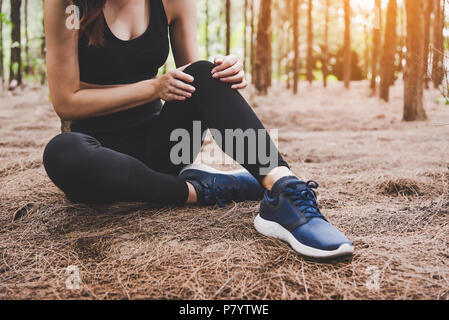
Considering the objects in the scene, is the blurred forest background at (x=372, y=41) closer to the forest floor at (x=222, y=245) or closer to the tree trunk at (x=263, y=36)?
the tree trunk at (x=263, y=36)

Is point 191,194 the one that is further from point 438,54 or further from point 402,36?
point 402,36

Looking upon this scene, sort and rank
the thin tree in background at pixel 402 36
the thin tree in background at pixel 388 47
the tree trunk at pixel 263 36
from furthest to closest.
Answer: the tree trunk at pixel 263 36 → the thin tree in background at pixel 388 47 → the thin tree in background at pixel 402 36

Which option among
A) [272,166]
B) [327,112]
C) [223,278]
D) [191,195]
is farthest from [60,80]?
[327,112]

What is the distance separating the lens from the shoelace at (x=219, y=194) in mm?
1736

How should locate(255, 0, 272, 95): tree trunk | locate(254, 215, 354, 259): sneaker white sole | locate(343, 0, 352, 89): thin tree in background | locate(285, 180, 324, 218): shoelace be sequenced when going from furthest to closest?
locate(343, 0, 352, 89): thin tree in background < locate(255, 0, 272, 95): tree trunk < locate(285, 180, 324, 218): shoelace < locate(254, 215, 354, 259): sneaker white sole

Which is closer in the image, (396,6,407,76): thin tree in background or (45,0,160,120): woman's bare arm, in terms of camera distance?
(45,0,160,120): woman's bare arm

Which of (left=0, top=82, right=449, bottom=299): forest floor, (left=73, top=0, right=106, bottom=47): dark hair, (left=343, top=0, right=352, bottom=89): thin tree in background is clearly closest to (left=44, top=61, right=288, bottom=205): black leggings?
(left=0, top=82, right=449, bottom=299): forest floor

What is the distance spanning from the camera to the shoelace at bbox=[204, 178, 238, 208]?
1.74 meters

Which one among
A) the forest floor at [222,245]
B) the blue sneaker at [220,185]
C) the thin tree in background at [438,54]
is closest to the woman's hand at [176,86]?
the blue sneaker at [220,185]

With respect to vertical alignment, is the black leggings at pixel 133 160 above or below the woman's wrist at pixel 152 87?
below

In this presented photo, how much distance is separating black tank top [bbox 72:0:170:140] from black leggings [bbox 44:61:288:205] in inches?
7.1

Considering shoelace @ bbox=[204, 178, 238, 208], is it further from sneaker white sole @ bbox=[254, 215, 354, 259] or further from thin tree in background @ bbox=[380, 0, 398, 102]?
thin tree in background @ bbox=[380, 0, 398, 102]
